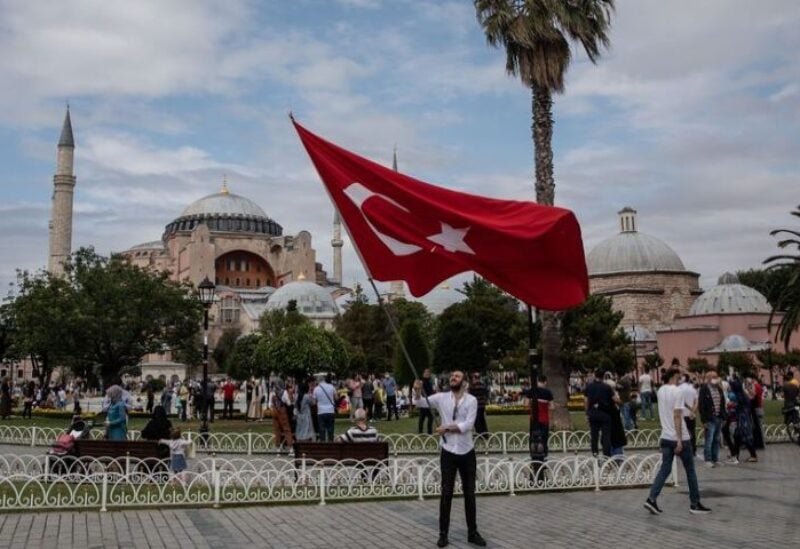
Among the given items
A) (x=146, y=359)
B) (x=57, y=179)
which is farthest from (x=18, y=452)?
(x=146, y=359)

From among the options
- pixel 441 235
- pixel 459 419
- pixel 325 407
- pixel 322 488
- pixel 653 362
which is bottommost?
pixel 322 488

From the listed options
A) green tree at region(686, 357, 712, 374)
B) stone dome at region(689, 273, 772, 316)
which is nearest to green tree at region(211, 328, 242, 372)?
green tree at region(686, 357, 712, 374)

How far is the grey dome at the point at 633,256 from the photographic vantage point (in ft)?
230

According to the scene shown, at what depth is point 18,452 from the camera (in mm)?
16188

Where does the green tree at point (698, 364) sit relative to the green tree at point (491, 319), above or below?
below

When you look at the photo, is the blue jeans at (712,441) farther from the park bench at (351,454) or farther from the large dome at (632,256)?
the large dome at (632,256)

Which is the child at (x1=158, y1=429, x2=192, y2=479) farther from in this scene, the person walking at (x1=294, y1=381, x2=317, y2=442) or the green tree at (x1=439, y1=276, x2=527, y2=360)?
the green tree at (x1=439, y1=276, x2=527, y2=360)

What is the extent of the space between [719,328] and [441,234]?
53735mm

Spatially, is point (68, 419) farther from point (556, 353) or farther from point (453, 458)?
A: point (453, 458)

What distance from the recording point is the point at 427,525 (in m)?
7.88

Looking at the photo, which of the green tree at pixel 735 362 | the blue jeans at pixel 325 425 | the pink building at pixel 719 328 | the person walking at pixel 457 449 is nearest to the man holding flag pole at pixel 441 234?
the person walking at pixel 457 449

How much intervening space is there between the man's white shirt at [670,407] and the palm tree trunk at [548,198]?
8272 mm

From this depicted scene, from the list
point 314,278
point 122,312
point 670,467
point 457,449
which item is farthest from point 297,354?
point 314,278

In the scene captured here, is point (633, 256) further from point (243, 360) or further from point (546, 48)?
point (546, 48)
